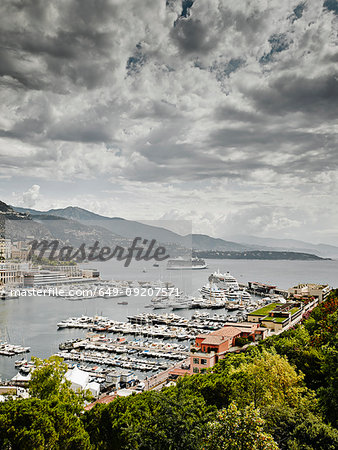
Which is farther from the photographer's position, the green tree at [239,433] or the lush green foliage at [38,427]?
the lush green foliage at [38,427]

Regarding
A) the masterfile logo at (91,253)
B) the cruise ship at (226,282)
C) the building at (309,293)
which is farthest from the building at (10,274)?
the building at (309,293)

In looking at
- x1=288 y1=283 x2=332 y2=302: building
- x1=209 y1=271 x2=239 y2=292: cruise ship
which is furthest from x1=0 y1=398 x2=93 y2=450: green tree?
x1=209 y1=271 x2=239 y2=292: cruise ship

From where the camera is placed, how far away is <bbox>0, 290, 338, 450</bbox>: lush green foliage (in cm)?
468

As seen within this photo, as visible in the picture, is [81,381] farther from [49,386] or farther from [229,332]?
[229,332]

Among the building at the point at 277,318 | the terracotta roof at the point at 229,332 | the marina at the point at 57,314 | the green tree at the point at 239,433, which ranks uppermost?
the green tree at the point at 239,433

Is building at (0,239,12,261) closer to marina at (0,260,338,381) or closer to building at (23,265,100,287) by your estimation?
building at (23,265,100,287)

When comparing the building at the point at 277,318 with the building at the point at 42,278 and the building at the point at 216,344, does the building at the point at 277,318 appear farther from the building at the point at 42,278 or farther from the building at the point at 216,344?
the building at the point at 42,278

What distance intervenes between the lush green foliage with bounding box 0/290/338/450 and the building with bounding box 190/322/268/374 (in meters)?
6.37

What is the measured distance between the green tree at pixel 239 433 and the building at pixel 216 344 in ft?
33.3

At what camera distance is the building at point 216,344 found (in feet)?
51.1

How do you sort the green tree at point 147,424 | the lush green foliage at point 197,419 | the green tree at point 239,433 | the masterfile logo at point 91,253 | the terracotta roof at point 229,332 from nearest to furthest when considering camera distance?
the green tree at point 239,433 < the lush green foliage at point 197,419 < the green tree at point 147,424 < the terracotta roof at point 229,332 < the masterfile logo at point 91,253

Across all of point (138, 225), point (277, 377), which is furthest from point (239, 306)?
point (138, 225)

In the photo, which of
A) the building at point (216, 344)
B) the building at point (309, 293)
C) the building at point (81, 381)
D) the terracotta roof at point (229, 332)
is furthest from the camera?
the building at point (309, 293)

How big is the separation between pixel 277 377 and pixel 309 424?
119 inches
